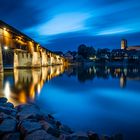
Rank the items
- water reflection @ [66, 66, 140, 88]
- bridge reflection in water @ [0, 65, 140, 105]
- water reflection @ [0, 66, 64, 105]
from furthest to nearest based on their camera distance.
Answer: water reflection @ [66, 66, 140, 88]
bridge reflection in water @ [0, 65, 140, 105]
water reflection @ [0, 66, 64, 105]

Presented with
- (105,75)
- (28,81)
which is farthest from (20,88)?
(105,75)

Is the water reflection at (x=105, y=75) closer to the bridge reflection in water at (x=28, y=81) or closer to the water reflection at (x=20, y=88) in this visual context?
the bridge reflection in water at (x=28, y=81)

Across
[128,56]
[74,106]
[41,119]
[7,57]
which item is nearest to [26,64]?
[7,57]

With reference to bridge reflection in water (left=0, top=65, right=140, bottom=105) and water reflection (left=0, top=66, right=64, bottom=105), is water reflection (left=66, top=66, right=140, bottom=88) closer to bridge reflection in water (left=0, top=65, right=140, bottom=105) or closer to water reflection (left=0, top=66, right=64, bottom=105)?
bridge reflection in water (left=0, top=65, right=140, bottom=105)

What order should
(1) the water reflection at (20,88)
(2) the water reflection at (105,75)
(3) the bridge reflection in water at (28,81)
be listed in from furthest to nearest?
(2) the water reflection at (105,75) → (3) the bridge reflection in water at (28,81) → (1) the water reflection at (20,88)

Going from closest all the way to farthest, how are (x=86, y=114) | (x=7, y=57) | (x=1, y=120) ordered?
1. (x=1, y=120)
2. (x=86, y=114)
3. (x=7, y=57)

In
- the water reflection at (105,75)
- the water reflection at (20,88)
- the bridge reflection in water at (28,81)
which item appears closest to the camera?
the water reflection at (20,88)

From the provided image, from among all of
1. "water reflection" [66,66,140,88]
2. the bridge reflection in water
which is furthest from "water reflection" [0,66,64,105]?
"water reflection" [66,66,140,88]

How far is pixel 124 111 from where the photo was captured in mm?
13242

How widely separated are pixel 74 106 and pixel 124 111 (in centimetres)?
287

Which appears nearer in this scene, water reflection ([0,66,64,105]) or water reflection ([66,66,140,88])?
water reflection ([0,66,64,105])

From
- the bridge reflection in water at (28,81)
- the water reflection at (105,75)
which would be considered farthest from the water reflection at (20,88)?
the water reflection at (105,75)

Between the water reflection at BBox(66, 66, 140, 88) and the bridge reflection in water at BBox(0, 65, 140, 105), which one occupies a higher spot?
the bridge reflection in water at BBox(0, 65, 140, 105)

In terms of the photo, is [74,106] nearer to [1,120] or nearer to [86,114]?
[86,114]
